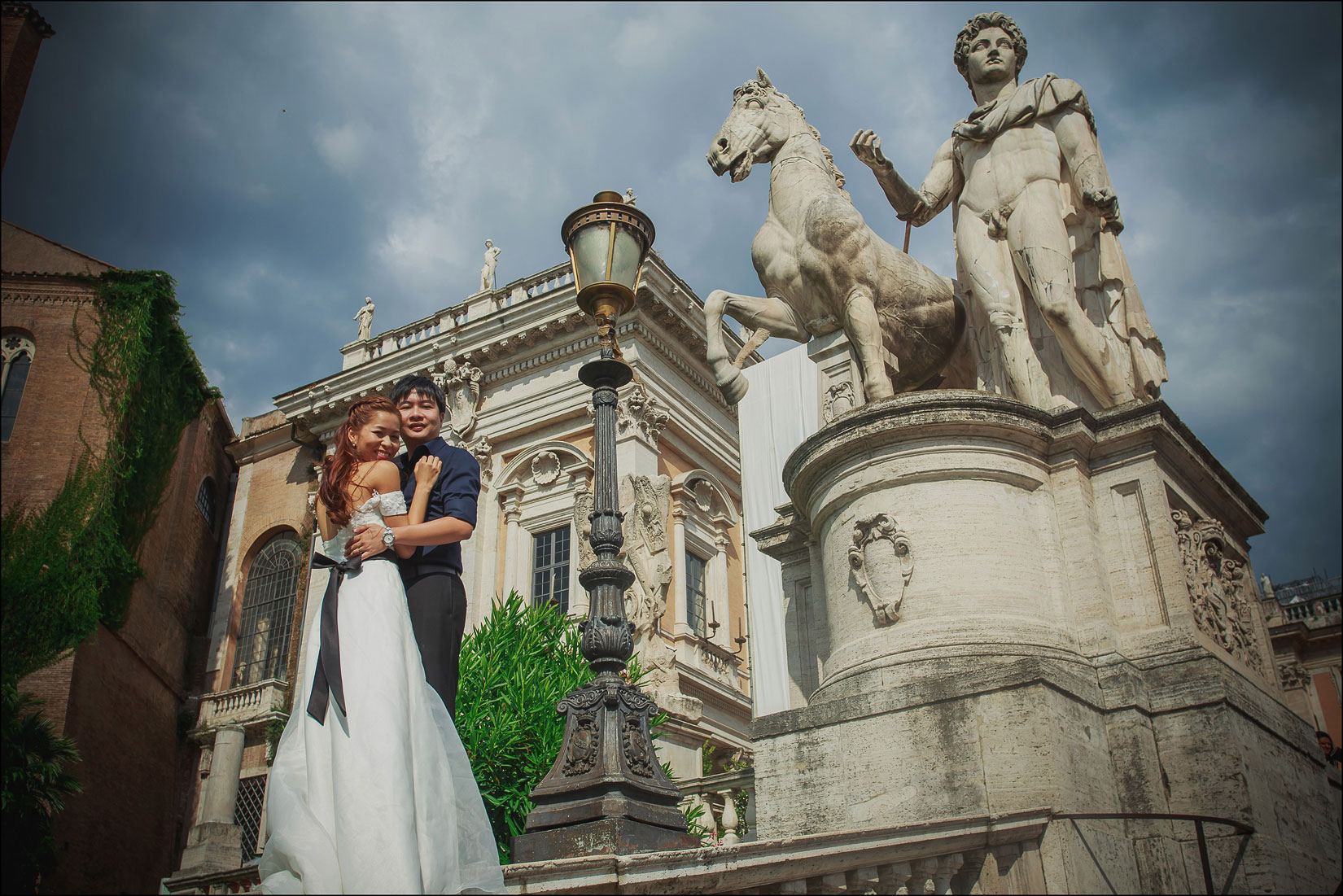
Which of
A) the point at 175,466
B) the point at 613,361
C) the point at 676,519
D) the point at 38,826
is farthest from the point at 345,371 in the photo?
the point at 613,361

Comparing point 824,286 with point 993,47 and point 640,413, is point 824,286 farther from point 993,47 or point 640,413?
point 640,413

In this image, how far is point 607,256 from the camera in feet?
24.2

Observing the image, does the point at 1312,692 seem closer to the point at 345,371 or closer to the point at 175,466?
the point at 345,371

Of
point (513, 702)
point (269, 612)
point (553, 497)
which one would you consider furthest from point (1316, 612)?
point (269, 612)

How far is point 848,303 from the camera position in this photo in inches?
289

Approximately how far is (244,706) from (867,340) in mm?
24672

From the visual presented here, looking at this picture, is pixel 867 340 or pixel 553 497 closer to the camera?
pixel 867 340

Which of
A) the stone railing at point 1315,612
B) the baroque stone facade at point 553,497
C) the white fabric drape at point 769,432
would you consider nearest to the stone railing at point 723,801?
the white fabric drape at point 769,432

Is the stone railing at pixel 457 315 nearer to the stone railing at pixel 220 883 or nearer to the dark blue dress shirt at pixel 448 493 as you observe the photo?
the stone railing at pixel 220 883

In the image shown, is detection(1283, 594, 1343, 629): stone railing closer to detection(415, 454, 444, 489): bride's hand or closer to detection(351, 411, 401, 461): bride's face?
detection(415, 454, 444, 489): bride's hand

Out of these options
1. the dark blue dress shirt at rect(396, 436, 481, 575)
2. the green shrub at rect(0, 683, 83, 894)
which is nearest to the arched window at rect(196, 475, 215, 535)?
the green shrub at rect(0, 683, 83, 894)

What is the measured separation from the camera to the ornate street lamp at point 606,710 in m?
5.75

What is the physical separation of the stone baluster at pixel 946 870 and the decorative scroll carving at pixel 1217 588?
88.6 inches

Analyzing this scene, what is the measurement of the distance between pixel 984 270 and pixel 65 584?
21994mm
